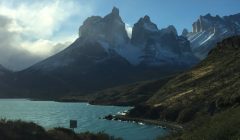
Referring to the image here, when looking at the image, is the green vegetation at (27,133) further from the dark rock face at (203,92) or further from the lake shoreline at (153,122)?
the lake shoreline at (153,122)

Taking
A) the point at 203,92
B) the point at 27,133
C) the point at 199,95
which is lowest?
the point at 27,133

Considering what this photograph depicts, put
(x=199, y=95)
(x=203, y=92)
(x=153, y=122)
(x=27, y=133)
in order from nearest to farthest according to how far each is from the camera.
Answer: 1. (x=27, y=133)
2. (x=153, y=122)
3. (x=199, y=95)
4. (x=203, y=92)

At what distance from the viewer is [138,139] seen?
11175 centimetres

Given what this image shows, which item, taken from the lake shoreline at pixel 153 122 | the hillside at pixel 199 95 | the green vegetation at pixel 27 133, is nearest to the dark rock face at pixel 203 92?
the hillside at pixel 199 95

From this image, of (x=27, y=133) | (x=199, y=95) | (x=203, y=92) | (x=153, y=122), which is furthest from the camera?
(x=203, y=92)

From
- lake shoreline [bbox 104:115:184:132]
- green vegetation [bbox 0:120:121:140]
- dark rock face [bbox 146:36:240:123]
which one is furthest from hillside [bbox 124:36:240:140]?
green vegetation [bbox 0:120:121:140]

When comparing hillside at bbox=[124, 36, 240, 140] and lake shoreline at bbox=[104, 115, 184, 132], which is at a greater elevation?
hillside at bbox=[124, 36, 240, 140]

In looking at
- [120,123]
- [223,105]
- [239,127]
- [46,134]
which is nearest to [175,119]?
[120,123]

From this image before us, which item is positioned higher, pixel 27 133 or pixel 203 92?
pixel 203 92

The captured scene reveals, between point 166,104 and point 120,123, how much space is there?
16.0 metres

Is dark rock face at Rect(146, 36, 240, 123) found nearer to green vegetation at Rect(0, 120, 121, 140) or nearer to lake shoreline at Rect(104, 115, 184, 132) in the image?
lake shoreline at Rect(104, 115, 184, 132)

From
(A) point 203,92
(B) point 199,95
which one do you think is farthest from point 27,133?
(A) point 203,92

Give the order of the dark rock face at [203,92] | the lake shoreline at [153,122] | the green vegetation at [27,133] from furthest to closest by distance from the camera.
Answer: the dark rock face at [203,92] < the lake shoreline at [153,122] < the green vegetation at [27,133]

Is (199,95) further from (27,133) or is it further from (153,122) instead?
(27,133)
